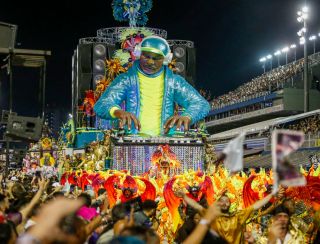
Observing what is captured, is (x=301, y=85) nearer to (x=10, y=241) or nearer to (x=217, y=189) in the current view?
(x=217, y=189)

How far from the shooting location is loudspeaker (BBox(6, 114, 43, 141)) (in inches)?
336

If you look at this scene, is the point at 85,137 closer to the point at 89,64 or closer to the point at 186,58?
the point at 89,64

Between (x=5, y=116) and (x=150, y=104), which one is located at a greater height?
(x=150, y=104)

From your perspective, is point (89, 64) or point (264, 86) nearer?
point (89, 64)

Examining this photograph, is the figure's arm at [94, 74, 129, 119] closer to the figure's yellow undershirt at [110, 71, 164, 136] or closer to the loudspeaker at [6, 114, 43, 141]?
the figure's yellow undershirt at [110, 71, 164, 136]

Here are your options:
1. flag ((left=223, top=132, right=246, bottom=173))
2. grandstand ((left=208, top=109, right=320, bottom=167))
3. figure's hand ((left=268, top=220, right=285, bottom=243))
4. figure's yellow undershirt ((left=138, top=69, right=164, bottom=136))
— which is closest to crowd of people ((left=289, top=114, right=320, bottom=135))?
grandstand ((left=208, top=109, right=320, bottom=167))

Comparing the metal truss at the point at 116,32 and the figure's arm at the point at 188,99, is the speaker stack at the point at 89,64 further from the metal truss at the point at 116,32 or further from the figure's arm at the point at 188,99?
the figure's arm at the point at 188,99

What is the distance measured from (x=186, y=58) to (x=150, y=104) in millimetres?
21326

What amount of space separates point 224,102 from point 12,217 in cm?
5460

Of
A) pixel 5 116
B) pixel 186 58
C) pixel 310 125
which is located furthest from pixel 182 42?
pixel 5 116

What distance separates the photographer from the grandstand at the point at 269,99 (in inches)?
1779

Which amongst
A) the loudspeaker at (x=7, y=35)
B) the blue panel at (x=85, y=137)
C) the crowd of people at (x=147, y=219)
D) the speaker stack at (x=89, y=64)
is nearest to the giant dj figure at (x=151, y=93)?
the crowd of people at (x=147, y=219)

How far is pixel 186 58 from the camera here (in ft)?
134

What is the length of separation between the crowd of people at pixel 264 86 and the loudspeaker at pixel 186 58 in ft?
31.4
